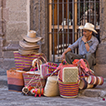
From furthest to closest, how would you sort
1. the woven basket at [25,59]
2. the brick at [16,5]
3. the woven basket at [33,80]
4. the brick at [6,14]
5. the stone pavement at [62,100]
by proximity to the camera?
the brick at [6,14] < the brick at [16,5] < the woven basket at [25,59] < the woven basket at [33,80] < the stone pavement at [62,100]

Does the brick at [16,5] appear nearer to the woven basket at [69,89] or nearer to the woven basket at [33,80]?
the woven basket at [33,80]

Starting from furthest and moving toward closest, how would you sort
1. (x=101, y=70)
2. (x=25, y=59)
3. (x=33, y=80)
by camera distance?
1. (x=101, y=70)
2. (x=25, y=59)
3. (x=33, y=80)

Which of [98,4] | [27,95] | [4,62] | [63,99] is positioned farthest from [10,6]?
[63,99]

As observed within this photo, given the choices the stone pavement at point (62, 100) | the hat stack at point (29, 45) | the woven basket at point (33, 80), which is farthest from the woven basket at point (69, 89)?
the hat stack at point (29, 45)

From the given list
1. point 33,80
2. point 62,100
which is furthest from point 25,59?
point 62,100

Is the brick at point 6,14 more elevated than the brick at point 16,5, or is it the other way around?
the brick at point 16,5

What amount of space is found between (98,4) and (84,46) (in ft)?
4.69

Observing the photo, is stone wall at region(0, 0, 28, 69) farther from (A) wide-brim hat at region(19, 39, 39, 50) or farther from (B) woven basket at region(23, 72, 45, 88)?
(B) woven basket at region(23, 72, 45, 88)

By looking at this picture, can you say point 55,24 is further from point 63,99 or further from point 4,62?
point 63,99

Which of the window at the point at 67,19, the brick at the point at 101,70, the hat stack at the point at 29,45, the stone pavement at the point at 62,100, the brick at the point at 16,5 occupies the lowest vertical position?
Result: the stone pavement at the point at 62,100

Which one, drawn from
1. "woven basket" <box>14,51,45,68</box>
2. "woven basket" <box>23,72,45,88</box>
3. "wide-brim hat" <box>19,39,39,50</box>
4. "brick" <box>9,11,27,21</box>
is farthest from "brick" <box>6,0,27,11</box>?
"woven basket" <box>23,72,45,88</box>

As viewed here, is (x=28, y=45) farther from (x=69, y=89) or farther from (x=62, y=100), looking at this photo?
(x=62, y=100)

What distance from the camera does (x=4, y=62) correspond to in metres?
6.67

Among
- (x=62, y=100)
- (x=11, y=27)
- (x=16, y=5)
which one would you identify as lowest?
(x=62, y=100)
